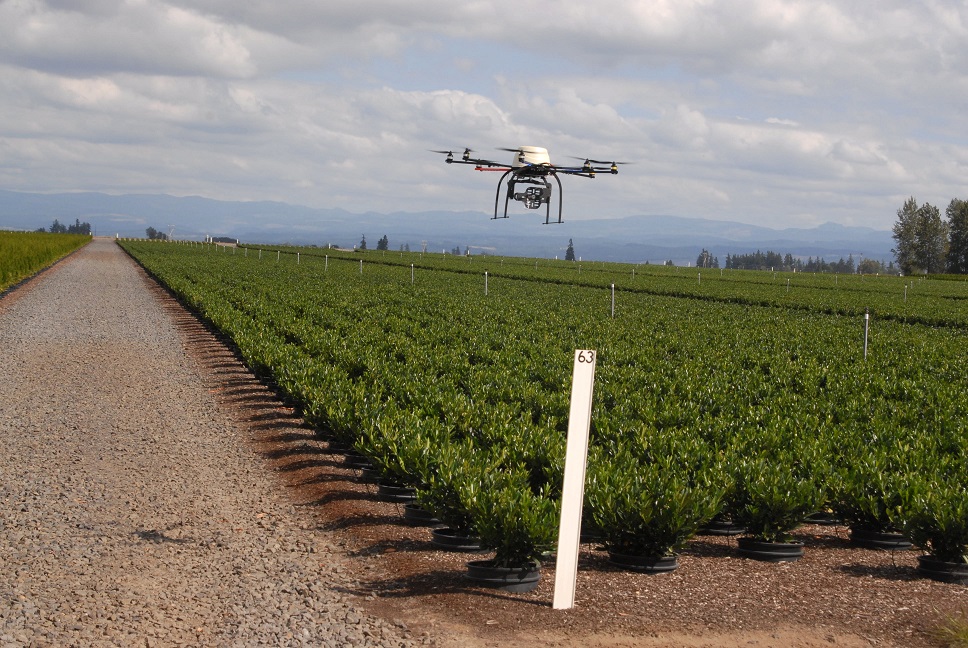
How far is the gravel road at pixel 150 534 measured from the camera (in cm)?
631

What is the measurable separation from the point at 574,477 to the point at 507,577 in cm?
116

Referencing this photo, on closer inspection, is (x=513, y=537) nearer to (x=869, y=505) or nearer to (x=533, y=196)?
(x=869, y=505)

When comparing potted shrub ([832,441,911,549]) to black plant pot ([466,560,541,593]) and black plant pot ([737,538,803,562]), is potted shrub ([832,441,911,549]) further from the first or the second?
black plant pot ([466,560,541,593])

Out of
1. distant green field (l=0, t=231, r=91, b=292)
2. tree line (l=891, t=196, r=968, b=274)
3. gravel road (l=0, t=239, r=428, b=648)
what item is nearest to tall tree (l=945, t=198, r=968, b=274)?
tree line (l=891, t=196, r=968, b=274)

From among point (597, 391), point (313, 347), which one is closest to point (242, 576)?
point (597, 391)

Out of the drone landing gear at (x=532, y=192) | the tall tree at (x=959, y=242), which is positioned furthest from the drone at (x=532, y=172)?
the tall tree at (x=959, y=242)

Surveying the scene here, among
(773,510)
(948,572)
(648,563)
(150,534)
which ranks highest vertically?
(773,510)

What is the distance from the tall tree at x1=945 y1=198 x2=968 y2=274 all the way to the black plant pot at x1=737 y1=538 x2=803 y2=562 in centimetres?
14130

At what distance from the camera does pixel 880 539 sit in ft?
28.5

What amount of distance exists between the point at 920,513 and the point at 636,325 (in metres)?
20.3

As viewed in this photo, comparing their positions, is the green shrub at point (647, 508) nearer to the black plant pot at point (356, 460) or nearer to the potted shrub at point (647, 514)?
the potted shrub at point (647, 514)

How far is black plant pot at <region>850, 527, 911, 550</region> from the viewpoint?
8.69m

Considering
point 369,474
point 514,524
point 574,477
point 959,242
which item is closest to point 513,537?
point 514,524

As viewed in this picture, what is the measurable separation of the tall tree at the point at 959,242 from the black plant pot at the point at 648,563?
467 feet
